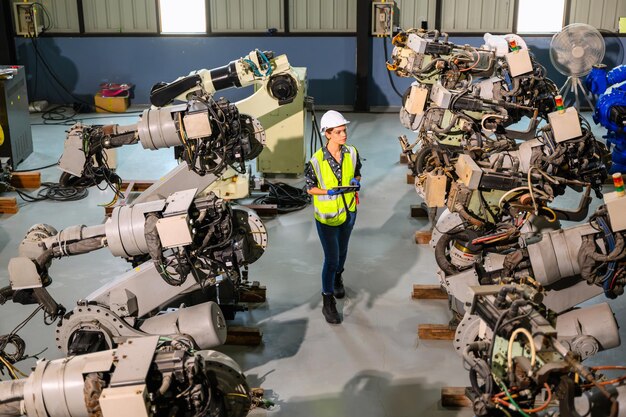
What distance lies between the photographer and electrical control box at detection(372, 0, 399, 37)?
12133 millimetres

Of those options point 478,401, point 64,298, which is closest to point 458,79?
point 64,298

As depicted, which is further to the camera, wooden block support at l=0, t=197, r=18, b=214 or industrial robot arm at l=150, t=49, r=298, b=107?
wooden block support at l=0, t=197, r=18, b=214

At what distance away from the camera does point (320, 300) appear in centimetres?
641

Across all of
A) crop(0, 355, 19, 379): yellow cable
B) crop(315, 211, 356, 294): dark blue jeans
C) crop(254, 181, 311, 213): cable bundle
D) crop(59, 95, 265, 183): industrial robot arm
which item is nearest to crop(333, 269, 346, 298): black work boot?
crop(315, 211, 356, 294): dark blue jeans

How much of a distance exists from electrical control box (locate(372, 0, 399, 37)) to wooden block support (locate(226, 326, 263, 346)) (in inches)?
301

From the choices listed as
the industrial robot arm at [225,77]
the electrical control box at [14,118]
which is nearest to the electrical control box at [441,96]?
the industrial robot arm at [225,77]

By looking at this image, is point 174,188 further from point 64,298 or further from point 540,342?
point 540,342

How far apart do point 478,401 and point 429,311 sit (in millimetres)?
2574

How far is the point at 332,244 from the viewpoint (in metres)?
5.87

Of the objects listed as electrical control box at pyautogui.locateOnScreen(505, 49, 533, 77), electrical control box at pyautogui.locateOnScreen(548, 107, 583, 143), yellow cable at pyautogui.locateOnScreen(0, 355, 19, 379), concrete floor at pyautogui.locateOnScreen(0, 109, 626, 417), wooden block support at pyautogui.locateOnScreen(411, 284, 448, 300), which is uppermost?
electrical control box at pyautogui.locateOnScreen(505, 49, 533, 77)

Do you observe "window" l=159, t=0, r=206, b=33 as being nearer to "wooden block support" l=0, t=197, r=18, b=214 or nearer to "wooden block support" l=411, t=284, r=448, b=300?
"wooden block support" l=0, t=197, r=18, b=214

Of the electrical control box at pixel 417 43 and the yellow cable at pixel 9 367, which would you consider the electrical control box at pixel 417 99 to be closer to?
the electrical control box at pixel 417 43

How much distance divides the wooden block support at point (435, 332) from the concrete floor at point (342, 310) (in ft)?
0.22

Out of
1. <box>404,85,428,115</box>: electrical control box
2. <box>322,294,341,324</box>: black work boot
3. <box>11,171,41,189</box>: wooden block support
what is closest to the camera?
<box>322,294,341,324</box>: black work boot
